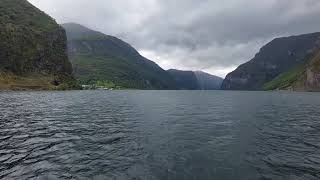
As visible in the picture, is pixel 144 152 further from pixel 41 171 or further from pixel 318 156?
pixel 318 156

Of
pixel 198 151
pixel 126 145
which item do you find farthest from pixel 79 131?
pixel 198 151

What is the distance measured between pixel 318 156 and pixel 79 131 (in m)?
30.1

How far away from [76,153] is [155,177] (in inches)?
435

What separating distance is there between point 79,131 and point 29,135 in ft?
22.1

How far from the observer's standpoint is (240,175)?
25.4 metres

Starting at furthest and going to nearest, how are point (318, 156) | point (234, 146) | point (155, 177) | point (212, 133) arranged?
point (212, 133), point (234, 146), point (318, 156), point (155, 177)

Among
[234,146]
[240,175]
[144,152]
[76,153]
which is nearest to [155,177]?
[240,175]

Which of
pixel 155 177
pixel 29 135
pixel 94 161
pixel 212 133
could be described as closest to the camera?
pixel 155 177

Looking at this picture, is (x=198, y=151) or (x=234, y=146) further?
(x=234, y=146)

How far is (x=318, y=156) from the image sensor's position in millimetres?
31766

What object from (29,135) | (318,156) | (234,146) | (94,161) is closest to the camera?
(94,161)

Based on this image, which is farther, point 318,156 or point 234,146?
point 234,146

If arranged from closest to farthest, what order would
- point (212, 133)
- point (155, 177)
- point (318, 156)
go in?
point (155, 177), point (318, 156), point (212, 133)

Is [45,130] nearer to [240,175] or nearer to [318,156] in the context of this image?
[240,175]
